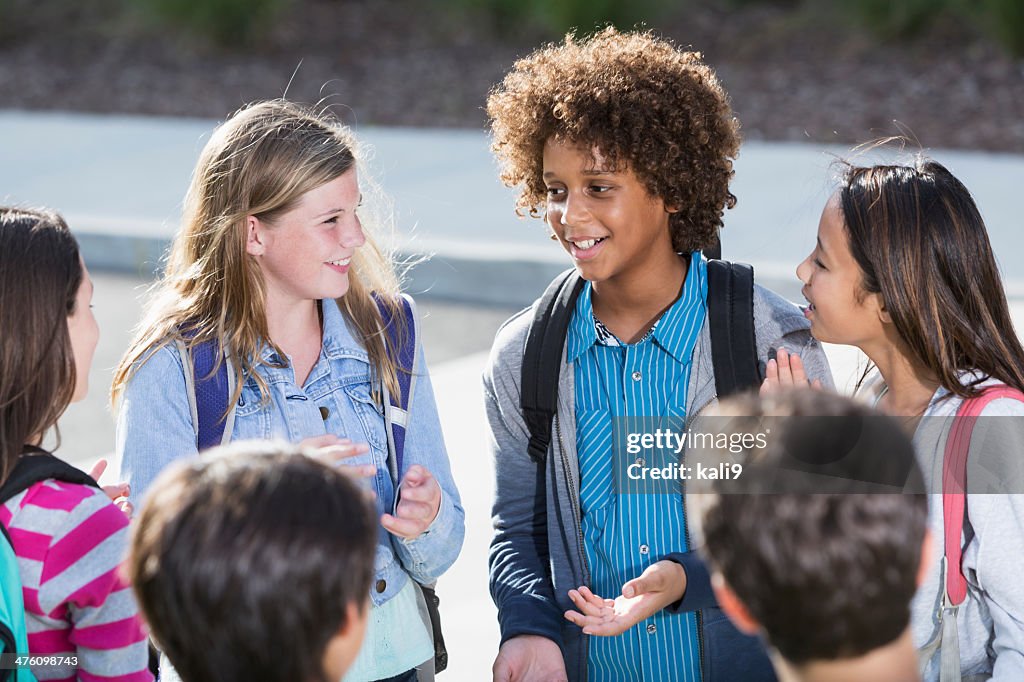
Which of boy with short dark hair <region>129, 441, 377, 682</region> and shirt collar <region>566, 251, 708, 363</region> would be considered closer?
boy with short dark hair <region>129, 441, 377, 682</region>

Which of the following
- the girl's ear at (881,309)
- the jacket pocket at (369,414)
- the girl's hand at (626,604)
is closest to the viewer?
the girl's hand at (626,604)

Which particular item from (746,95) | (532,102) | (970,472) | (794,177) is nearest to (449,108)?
(746,95)

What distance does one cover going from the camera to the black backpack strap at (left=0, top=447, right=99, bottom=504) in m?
2.04

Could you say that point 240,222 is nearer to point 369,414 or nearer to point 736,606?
point 369,414

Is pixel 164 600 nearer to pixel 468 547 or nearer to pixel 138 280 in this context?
pixel 468 547

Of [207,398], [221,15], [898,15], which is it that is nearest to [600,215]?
[207,398]

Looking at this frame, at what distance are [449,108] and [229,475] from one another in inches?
454

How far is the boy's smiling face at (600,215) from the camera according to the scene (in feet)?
9.12

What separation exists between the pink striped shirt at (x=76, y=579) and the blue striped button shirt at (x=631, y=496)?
0.99 meters

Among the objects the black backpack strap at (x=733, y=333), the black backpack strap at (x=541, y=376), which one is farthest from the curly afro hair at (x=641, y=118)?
the black backpack strap at (x=541, y=376)

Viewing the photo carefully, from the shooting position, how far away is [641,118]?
2840mm

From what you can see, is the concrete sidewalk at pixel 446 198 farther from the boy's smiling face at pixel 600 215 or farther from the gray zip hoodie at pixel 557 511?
the gray zip hoodie at pixel 557 511

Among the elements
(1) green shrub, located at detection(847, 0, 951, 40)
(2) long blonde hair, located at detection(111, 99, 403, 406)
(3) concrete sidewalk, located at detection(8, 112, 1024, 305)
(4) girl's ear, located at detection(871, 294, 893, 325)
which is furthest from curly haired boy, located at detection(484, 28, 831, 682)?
(1) green shrub, located at detection(847, 0, 951, 40)

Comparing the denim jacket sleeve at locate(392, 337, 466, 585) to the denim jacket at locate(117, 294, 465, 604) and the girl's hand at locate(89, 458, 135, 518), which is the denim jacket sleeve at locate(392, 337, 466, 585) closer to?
the denim jacket at locate(117, 294, 465, 604)
